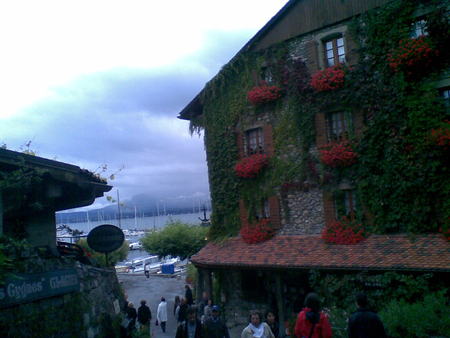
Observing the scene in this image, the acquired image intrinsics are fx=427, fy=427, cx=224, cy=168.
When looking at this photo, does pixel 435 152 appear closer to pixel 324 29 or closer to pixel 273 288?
pixel 324 29

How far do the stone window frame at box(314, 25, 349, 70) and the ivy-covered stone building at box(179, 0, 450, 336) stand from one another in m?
0.04

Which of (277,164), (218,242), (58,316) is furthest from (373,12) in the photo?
(58,316)

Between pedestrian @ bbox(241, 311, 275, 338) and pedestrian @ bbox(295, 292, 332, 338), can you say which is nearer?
pedestrian @ bbox(295, 292, 332, 338)

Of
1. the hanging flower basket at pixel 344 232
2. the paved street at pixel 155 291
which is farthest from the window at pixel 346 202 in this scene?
the paved street at pixel 155 291

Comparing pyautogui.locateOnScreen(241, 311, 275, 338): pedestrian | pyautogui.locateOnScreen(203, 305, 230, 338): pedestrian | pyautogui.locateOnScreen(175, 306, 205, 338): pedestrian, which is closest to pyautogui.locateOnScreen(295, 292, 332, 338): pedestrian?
pyautogui.locateOnScreen(241, 311, 275, 338): pedestrian

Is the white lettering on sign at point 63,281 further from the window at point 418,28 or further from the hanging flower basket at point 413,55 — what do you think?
the window at point 418,28

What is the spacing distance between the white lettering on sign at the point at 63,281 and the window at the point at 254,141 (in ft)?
39.4

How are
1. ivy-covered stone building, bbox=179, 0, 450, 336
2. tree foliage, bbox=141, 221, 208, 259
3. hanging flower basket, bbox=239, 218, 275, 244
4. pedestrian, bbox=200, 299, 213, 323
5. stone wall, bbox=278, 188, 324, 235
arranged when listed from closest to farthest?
1. pedestrian, bbox=200, 299, 213, 323
2. ivy-covered stone building, bbox=179, 0, 450, 336
3. stone wall, bbox=278, 188, 324, 235
4. hanging flower basket, bbox=239, 218, 275, 244
5. tree foliage, bbox=141, 221, 208, 259

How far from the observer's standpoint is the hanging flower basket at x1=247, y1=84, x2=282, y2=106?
17.2 metres

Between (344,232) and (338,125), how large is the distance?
3.95 metres

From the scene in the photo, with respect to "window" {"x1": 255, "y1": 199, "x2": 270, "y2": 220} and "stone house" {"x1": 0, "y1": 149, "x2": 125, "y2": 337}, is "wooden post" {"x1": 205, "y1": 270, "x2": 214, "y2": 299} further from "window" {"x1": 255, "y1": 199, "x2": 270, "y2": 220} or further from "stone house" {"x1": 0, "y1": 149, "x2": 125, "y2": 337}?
"stone house" {"x1": 0, "y1": 149, "x2": 125, "y2": 337}

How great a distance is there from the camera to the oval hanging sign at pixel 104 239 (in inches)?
357

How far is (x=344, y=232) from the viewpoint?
14.8 metres

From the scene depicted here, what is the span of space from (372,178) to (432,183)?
6.20ft
